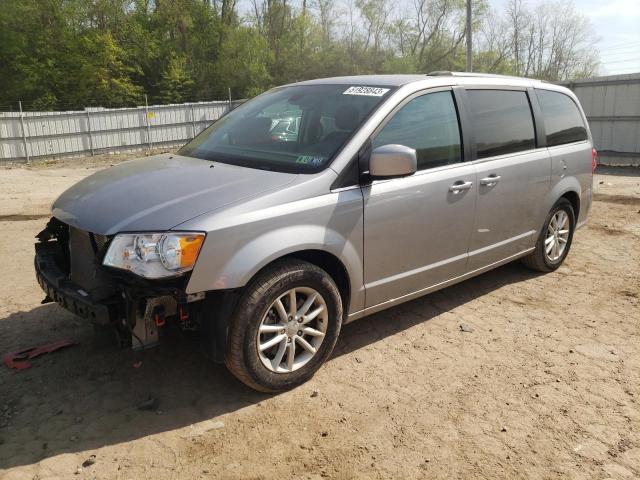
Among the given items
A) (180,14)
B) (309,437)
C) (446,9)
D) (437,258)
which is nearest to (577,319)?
(437,258)

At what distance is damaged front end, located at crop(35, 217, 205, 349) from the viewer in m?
2.84

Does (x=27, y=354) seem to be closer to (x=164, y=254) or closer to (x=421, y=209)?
(x=164, y=254)

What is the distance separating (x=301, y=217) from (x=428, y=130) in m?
1.34

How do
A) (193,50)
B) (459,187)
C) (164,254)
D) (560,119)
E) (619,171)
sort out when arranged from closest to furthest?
(164,254) < (459,187) < (560,119) < (619,171) < (193,50)

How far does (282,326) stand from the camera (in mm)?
3229

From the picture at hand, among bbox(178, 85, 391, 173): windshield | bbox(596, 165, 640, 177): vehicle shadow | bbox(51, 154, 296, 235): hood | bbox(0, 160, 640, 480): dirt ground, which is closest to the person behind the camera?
bbox(0, 160, 640, 480): dirt ground

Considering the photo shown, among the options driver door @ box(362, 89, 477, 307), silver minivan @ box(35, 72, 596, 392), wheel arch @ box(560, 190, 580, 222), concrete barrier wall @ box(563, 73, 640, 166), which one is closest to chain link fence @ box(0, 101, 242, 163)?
concrete barrier wall @ box(563, 73, 640, 166)

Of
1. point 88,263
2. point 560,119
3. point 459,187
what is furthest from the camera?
point 560,119

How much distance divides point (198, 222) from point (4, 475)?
4.84 ft

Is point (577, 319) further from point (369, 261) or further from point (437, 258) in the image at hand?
point (369, 261)

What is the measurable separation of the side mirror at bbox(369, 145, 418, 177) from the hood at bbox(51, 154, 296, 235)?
19.7 inches

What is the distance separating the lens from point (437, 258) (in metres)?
4.09

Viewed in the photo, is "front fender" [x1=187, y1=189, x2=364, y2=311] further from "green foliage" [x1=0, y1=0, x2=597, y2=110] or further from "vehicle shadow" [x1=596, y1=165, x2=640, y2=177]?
"green foliage" [x1=0, y1=0, x2=597, y2=110]

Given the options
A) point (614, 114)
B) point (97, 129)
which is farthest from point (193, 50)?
point (614, 114)
